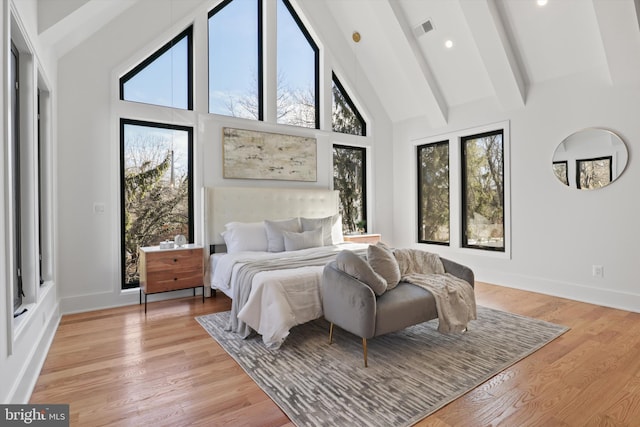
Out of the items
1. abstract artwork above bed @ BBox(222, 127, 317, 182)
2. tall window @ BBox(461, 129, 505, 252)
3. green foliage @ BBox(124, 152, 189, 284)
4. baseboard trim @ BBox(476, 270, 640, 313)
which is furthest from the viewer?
tall window @ BBox(461, 129, 505, 252)

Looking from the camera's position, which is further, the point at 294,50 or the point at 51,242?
the point at 294,50

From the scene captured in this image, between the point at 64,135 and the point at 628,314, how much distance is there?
20.5 feet

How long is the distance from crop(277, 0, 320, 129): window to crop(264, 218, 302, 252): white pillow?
68.4 inches

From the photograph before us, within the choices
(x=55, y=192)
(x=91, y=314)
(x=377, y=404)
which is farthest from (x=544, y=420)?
(x=55, y=192)

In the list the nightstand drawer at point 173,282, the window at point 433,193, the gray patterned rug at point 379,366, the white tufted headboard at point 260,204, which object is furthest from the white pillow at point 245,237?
the window at point 433,193

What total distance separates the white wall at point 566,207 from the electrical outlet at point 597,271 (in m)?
0.03

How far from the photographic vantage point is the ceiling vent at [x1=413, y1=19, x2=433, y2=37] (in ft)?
15.7

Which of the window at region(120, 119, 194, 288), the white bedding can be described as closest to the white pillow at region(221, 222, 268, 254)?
the window at region(120, 119, 194, 288)

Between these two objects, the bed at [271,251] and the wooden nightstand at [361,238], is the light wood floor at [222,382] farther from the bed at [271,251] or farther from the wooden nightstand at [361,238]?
the wooden nightstand at [361,238]

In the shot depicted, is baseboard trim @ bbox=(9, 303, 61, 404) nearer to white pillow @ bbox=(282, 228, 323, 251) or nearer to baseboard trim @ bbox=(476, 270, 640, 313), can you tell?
white pillow @ bbox=(282, 228, 323, 251)

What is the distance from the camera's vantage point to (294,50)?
5.49 metres

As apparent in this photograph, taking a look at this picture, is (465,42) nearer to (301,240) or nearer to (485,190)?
(485,190)

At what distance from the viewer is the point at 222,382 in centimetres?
231

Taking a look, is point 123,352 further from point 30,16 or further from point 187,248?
point 30,16
